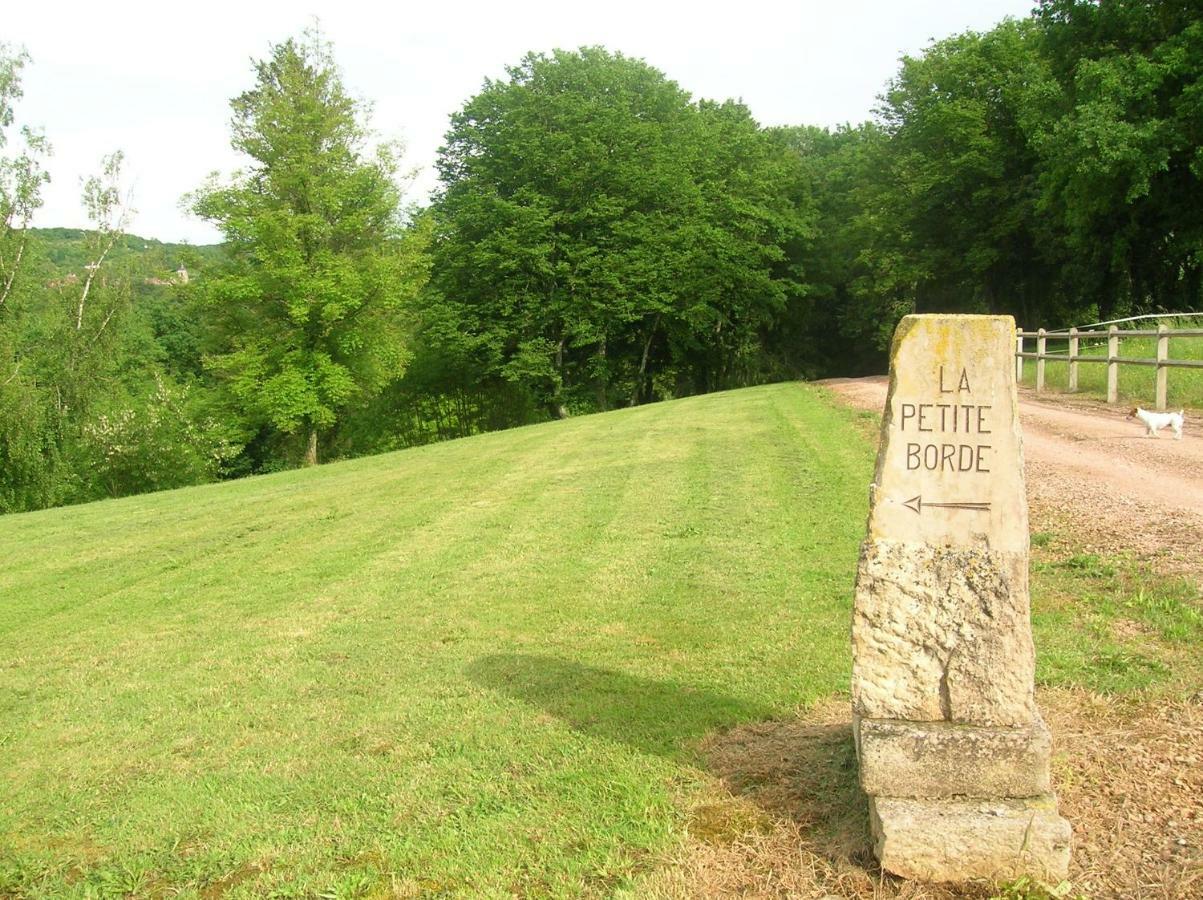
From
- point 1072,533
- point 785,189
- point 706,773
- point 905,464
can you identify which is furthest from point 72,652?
point 785,189

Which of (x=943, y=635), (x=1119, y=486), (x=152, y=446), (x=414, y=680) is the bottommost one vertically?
(x=152, y=446)

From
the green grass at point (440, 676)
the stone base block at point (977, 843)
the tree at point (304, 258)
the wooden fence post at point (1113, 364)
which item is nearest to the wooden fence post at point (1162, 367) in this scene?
the wooden fence post at point (1113, 364)

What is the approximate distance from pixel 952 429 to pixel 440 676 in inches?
156

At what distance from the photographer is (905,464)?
12.6 ft

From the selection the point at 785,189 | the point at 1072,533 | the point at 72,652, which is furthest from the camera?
the point at 785,189

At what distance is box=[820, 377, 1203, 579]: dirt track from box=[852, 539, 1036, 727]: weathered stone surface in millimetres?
4056

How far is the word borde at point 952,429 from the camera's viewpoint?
3801 mm

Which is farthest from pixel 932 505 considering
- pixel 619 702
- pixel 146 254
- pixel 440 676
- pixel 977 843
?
pixel 146 254

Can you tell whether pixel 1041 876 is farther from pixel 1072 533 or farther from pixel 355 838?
pixel 1072 533

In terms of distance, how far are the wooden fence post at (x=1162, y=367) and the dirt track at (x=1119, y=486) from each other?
517 mm

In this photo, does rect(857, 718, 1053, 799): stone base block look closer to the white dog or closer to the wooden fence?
the wooden fence

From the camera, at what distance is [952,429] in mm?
3816

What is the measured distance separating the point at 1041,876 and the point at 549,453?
1566 cm

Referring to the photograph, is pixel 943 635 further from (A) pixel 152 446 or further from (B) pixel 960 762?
(A) pixel 152 446
